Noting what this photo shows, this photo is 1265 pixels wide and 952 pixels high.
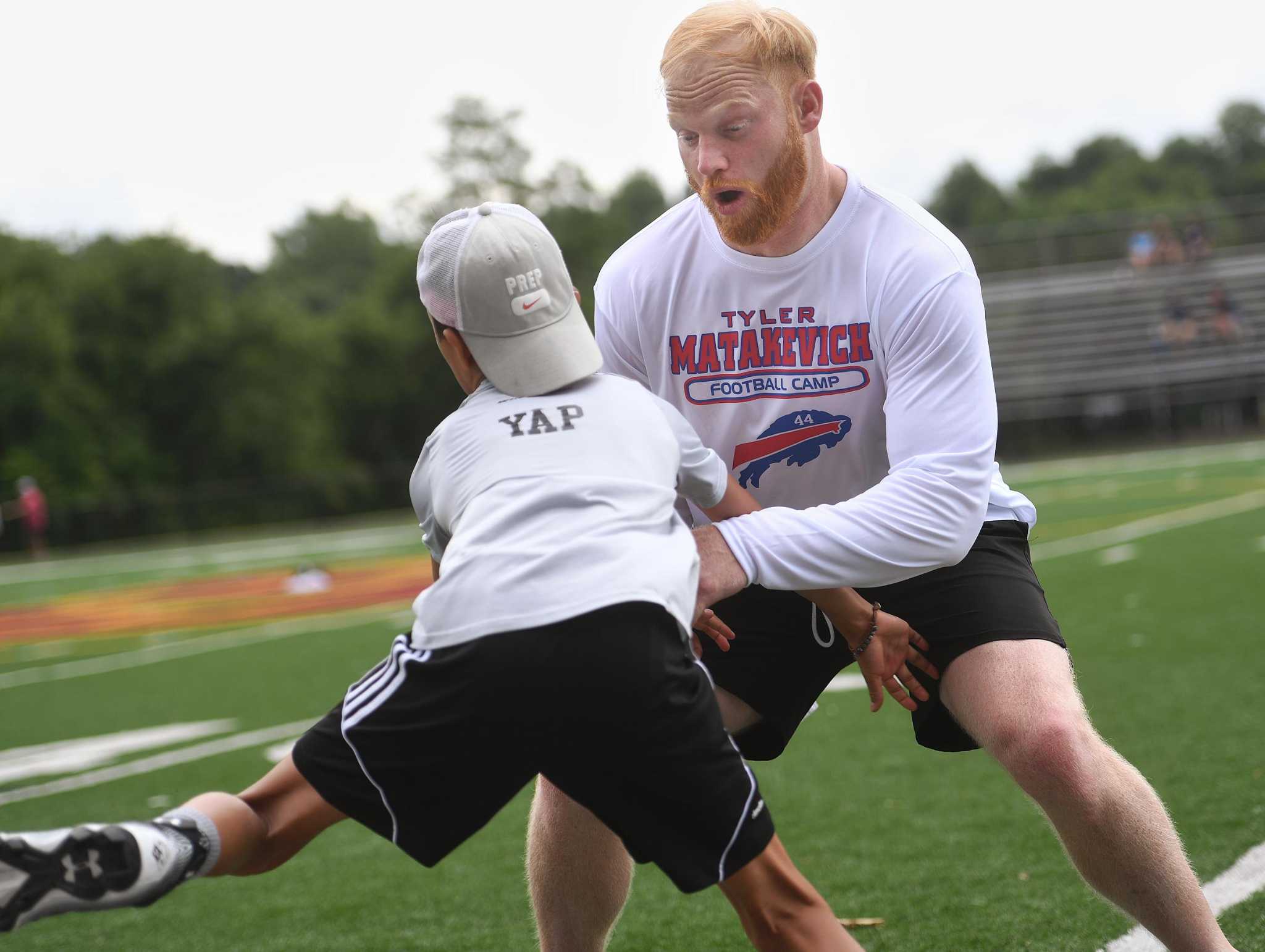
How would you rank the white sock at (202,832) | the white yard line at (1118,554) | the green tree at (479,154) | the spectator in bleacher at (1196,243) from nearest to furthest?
the white sock at (202,832) → the white yard line at (1118,554) → the spectator in bleacher at (1196,243) → the green tree at (479,154)

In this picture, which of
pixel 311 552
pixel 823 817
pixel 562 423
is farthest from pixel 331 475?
pixel 562 423

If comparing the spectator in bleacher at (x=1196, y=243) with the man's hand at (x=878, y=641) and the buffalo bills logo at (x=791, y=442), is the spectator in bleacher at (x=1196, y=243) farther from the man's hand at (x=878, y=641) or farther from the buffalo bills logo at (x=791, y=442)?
the man's hand at (x=878, y=641)

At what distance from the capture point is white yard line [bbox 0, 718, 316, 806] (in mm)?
6746

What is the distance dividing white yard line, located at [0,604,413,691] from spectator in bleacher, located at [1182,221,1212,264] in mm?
27225

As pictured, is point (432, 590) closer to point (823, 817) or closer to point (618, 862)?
point (618, 862)

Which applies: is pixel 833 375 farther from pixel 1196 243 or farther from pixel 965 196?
pixel 965 196

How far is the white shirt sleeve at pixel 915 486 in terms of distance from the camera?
106 inches

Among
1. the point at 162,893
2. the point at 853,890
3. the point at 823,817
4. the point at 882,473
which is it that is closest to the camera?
the point at 162,893

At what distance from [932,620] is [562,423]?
3.55 feet

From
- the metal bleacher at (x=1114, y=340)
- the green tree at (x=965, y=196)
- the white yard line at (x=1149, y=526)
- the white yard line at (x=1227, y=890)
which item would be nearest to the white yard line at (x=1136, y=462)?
the metal bleacher at (x=1114, y=340)

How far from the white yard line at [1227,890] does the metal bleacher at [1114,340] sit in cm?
3025

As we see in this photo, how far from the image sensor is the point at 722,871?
2.39 metres

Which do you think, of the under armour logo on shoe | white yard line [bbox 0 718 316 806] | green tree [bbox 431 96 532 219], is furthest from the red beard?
green tree [bbox 431 96 532 219]

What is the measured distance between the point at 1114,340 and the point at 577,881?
1355 inches
